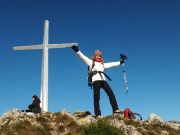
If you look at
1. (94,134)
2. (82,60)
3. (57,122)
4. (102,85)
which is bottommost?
(94,134)

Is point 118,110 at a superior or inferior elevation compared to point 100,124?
superior

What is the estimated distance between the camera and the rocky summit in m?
16.4

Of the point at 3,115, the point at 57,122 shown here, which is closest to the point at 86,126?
the point at 57,122

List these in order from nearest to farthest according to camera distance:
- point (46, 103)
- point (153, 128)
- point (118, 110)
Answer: point (153, 128), point (118, 110), point (46, 103)

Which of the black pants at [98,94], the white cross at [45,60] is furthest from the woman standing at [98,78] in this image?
the white cross at [45,60]

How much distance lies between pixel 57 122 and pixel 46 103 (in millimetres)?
5172

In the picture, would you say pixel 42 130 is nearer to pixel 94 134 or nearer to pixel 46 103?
pixel 94 134

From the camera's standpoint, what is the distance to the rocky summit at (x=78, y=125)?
16.4 meters

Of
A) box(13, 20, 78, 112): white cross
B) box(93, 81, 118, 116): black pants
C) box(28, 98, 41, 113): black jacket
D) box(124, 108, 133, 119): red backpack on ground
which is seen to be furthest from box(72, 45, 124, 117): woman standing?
box(28, 98, 41, 113): black jacket

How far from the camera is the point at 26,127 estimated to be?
662 inches

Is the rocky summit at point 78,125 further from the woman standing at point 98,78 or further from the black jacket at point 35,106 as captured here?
the black jacket at point 35,106

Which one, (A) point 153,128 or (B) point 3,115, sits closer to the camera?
(A) point 153,128

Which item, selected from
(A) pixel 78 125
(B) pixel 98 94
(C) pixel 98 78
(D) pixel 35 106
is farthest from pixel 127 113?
(D) pixel 35 106

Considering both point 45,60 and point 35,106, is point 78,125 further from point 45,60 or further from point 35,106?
point 45,60
